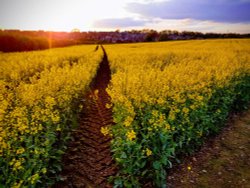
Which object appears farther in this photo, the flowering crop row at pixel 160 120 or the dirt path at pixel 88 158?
the dirt path at pixel 88 158

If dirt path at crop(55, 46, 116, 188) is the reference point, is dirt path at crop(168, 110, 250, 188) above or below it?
below

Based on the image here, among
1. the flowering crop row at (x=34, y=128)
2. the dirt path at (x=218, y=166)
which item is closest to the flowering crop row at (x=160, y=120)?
the dirt path at (x=218, y=166)

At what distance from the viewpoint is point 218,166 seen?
7180mm

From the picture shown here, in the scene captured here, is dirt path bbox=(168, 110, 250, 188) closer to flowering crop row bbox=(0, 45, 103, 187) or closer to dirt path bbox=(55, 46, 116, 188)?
dirt path bbox=(55, 46, 116, 188)

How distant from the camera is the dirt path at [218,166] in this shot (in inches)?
256

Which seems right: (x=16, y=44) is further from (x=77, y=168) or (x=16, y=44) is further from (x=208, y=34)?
(x=208, y=34)

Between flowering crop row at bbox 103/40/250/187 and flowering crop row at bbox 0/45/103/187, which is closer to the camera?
flowering crop row at bbox 0/45/103/187

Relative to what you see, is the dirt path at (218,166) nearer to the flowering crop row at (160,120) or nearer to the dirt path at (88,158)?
the flowering crop row at (160,120)

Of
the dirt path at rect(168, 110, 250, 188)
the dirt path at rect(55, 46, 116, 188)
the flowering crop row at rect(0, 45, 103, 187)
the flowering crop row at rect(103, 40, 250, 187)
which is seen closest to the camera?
the flowering crop row at rect(0, 45, 103, 187)

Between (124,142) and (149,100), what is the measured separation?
1647mm

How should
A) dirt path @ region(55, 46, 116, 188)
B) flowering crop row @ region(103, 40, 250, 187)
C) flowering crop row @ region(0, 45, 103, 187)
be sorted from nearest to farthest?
1. flowering crop row @ region(0, 45, 103, 187)
2. flowering crop row @ region(103, 40, 250, 187)
3. dirt path @ region(55, 46, 116, 188)

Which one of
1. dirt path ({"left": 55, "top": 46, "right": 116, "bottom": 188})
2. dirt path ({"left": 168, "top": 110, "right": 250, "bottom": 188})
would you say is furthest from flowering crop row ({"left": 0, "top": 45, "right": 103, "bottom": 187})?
dirt path ({"left": 168, "top": 110, "right": 250, "bottom": 188})

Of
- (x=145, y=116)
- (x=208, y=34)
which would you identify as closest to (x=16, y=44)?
(x=145, y=116)

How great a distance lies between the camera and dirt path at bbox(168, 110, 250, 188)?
21.4 ft
